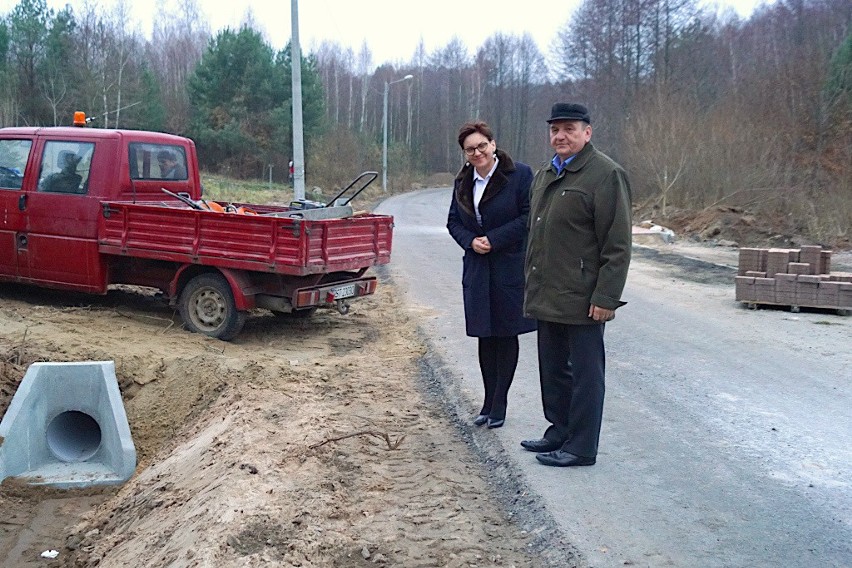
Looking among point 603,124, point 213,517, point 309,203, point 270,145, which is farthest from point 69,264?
point 270,145

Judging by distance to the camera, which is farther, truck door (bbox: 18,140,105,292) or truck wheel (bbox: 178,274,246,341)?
truck door (bbox: 18,140,105,292)

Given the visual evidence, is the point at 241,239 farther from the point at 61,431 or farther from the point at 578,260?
the point at 578,260

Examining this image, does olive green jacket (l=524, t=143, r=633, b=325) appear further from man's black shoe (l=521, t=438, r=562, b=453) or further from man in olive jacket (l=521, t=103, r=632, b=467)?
man's black shoe (l=521, t=438, r=562, b=453)

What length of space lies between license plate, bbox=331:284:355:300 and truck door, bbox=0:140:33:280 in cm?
364

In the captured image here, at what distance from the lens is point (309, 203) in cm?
955

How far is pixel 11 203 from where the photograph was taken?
945 centimetres

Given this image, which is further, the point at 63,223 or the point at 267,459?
the point at 63,223

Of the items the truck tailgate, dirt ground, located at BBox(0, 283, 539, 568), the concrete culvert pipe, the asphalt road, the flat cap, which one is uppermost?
the flat cap

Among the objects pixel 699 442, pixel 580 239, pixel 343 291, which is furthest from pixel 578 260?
pixel 343 291

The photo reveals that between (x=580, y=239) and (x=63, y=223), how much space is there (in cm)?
654

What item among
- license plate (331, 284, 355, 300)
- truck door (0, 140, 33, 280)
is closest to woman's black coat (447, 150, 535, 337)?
license plate (331, 284, 355, 300)

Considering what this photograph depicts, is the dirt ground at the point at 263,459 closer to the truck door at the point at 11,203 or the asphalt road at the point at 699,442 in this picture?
the asphalt road at the point at 699,442

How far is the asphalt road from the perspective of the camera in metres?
3.87

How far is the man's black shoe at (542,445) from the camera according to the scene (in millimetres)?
5020
